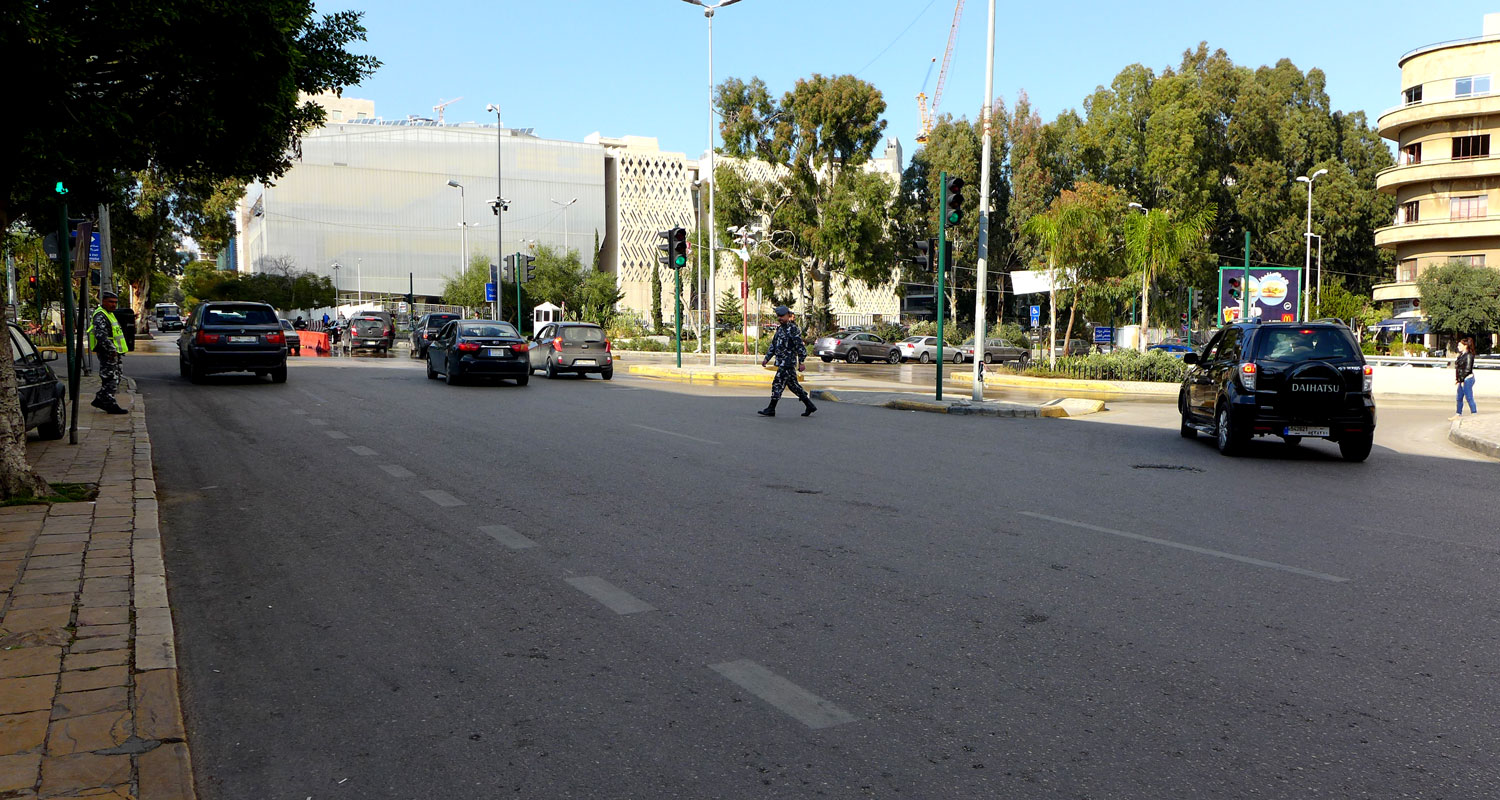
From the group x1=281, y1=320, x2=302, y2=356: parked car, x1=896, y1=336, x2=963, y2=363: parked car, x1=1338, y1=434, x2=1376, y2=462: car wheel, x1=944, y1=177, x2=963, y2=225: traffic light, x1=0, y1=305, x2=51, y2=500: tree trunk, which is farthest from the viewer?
x1=896, y1=336, x2=963, y2=363: parked car

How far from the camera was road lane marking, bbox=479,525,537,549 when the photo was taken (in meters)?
7.28

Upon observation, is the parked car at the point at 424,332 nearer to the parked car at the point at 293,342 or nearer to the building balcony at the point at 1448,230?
the parked car at the point at 293,342

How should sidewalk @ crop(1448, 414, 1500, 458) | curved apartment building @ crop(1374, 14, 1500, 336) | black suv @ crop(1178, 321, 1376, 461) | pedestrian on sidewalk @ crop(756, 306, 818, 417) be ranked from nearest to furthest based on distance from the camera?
black suv @ crop(1178, 321, 1376, 461), sidewalk @ crop(1448, 414, 1500, 458), pedestrian on sidewalk @ crop(756, 306, 818, 417), curved apartment building @ crop(1374, 14, 1500, 336)

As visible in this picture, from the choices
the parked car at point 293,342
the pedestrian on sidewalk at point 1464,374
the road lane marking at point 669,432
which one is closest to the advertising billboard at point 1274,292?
the pedestrian on sidewalk at point 1464,374

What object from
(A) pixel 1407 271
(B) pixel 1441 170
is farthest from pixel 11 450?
(A) pixel 1407 271

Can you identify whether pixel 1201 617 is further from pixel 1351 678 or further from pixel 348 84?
pixel 348 84

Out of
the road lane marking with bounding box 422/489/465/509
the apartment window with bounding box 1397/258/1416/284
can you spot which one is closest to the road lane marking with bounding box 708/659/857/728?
the road lane marking with bounding box 422/489/465/509

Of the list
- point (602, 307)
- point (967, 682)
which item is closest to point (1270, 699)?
point (967, 682)

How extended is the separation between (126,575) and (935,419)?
1406 centimetres

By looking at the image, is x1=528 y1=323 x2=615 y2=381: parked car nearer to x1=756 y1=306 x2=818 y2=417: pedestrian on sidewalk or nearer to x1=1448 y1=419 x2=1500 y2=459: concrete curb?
x1=756 y1=306 x2=818 y2=417: pedestrian on sidewalk

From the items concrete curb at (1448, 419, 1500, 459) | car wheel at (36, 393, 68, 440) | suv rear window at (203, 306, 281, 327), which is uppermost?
suv rear window at (203, 306, 281, 327)

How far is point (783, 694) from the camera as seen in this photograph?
443 cm

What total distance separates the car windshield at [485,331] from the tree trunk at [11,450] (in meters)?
15.9

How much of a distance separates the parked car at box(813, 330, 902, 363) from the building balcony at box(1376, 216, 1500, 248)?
3416 centimetres
